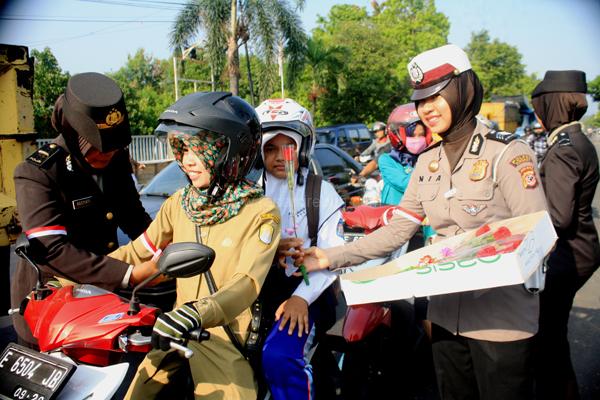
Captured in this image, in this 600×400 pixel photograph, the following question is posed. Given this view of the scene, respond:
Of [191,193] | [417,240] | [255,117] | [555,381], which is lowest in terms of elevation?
[555,381]

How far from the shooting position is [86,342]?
1620 millimetres

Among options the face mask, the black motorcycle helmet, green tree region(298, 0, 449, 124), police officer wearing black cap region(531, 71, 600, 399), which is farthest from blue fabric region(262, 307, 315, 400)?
green tree region(298, 0, 449, 124)

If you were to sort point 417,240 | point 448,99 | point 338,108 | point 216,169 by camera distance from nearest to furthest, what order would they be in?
point 216,169 → point 448,99 → point 417,240 → point 338,108

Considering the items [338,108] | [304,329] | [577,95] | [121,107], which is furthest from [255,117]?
[338,108]

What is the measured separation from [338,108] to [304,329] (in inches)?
1191

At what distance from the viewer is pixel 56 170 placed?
2287 millimetres

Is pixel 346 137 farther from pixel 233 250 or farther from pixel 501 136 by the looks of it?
pixel 233 250

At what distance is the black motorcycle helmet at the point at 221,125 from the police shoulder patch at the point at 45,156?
21.6 inches

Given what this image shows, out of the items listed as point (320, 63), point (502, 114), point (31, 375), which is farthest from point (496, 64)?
point (31, 375)

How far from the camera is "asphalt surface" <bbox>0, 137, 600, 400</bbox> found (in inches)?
153

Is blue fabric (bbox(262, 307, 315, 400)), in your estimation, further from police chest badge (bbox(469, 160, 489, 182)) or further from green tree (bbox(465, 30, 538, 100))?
green tree (bbox(465, 30, 538, 100))

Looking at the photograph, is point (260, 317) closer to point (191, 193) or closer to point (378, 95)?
point (191, 193)

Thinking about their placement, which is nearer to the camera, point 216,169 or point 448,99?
point 216,169

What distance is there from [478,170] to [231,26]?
660cm
